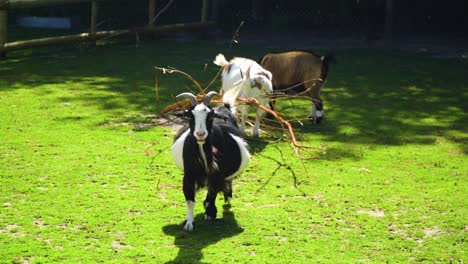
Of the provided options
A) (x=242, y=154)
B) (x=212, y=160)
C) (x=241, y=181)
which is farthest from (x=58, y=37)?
(x=212, y=160)

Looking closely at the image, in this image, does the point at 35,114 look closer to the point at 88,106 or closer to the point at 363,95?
the point at 88,106

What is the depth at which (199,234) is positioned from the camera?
722 cm

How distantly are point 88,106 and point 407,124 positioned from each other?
4.84m

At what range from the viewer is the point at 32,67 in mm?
15234

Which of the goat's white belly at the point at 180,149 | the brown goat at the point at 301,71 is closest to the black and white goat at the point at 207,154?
the goat's white belly at the point at 180,149

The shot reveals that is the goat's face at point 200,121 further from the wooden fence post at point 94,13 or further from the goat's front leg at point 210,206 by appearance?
the wooden fence post at point 94,13

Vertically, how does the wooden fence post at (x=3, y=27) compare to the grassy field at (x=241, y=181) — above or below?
above

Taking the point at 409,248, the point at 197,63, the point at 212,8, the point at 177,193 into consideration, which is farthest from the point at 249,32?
the point at 409,248

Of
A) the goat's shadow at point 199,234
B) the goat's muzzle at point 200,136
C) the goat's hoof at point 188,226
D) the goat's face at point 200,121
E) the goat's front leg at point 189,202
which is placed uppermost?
the goat's face at point 200,121

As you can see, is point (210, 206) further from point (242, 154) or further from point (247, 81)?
point (247, 81)

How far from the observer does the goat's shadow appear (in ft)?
22.0

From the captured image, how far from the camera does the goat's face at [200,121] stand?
7.00 m

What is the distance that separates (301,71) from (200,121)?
483 centimetres

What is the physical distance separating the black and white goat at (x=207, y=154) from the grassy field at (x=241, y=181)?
0.34 meters
